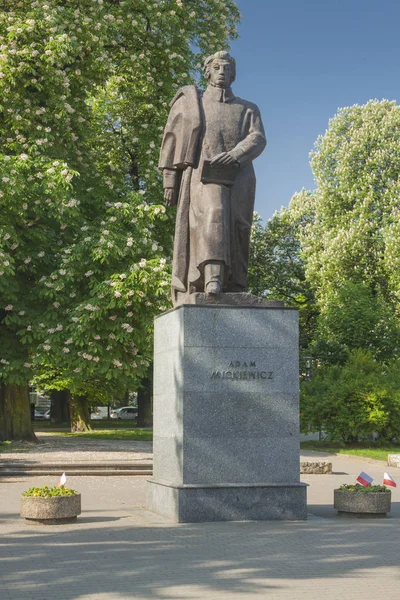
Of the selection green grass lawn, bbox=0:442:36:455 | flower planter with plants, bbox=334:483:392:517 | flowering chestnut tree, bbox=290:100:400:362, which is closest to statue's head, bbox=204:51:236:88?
flower planter with plants, bbox=334:483:392:517

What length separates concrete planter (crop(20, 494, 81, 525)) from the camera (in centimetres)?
1194

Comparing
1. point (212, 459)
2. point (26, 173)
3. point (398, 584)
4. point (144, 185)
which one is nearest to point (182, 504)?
point (212, 459)

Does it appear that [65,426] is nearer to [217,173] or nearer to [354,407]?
[354,407]

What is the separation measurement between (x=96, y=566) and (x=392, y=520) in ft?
17.6

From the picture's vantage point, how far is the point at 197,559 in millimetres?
9031

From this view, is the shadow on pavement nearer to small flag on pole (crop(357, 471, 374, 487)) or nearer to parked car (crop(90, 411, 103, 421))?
small flag on pole (crop(357, 471, 374, 487))

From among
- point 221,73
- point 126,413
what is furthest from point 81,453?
point 126,413

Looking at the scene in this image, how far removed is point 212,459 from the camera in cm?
1182

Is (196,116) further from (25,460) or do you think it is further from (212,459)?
(25,460)

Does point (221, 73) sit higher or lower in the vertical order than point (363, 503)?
higher

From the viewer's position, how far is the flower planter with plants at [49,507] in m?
11.9

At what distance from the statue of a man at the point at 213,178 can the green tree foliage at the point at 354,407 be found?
59.5 feet

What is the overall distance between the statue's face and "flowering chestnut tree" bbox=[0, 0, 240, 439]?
32.6 ft

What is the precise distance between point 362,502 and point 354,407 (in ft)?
58.9
